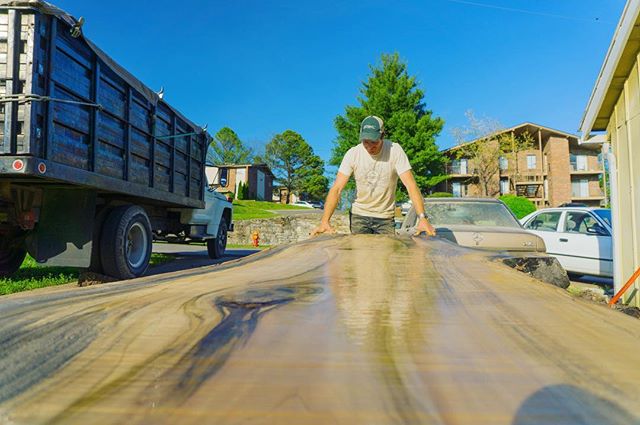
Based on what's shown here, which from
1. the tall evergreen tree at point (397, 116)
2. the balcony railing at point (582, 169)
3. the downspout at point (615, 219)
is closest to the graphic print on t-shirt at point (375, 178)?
the downspout at point (615, 219)

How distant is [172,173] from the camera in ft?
23.9

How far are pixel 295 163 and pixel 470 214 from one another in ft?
189

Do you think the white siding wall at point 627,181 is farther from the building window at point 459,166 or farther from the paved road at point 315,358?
the building window at point 459,166

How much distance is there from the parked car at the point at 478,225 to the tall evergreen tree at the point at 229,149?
5681 centimetres

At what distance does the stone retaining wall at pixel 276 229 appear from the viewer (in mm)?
19688

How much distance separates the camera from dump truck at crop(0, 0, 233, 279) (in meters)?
3.99

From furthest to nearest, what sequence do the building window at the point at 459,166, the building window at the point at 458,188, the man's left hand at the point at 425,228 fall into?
the building window at the point at 458,188 < the building window at the point at 459,166 < the man's left hand at the point at 425,228

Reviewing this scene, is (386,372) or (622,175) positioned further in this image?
(622,175)

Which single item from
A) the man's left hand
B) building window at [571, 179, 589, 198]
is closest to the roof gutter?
the man's left hand

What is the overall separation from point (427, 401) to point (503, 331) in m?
0.31

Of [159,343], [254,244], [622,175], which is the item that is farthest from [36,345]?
[254,244]

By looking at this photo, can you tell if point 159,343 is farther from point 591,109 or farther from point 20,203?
point 591,109

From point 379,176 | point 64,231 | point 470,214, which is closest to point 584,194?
point 470,214

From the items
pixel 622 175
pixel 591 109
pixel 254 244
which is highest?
pixel 591 109
